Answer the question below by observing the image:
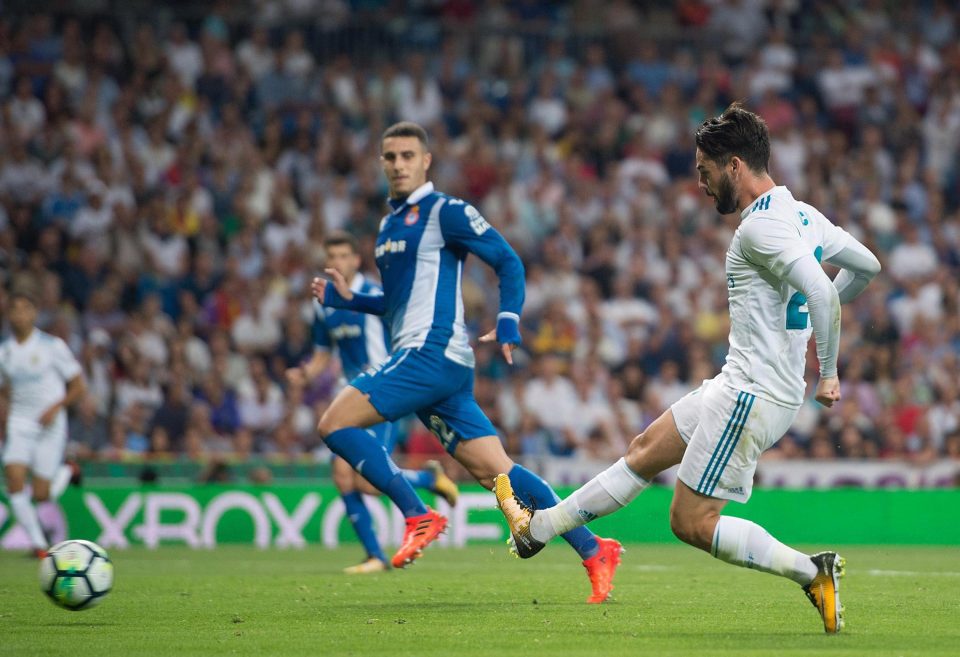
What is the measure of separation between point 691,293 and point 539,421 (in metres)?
3.07

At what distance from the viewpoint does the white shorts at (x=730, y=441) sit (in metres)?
6.88

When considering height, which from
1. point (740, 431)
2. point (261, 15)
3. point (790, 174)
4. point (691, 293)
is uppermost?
point (261, 15)

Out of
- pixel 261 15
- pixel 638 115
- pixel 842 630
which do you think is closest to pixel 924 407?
pixel 638 115

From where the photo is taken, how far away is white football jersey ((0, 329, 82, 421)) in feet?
45.5

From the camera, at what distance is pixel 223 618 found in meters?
7.86

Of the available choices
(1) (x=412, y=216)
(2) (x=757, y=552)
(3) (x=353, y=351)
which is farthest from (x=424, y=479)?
(2) (x=757, y=552)

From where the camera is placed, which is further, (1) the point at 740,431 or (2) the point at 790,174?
(2) the point at 790,174

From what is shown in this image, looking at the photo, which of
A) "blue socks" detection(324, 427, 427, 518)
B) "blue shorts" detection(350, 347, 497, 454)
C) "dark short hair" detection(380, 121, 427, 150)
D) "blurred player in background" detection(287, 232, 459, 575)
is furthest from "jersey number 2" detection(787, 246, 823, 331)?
"blurred player in background" detection(287, 232, 459, 575)

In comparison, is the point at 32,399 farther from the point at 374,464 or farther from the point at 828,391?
the point at 828,391

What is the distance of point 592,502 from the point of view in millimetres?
7609

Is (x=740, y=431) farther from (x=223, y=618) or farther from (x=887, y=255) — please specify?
(x=887, y=255)

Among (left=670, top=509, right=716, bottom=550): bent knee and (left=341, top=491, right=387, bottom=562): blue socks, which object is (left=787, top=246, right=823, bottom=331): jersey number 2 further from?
(left=341, top=491, right=387, bottom=562): blue socks

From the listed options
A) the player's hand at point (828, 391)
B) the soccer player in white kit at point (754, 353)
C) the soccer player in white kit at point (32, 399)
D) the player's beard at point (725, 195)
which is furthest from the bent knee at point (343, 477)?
the player's hand at point (828, 391)

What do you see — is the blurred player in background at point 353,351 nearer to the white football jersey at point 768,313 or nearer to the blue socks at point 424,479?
the blue socks at point 424,479
